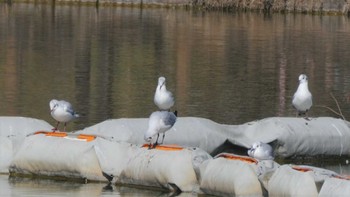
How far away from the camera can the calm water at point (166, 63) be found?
26734 mm

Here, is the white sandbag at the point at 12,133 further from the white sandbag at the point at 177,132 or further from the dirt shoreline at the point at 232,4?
the dirt shoreline at the point at 232,4

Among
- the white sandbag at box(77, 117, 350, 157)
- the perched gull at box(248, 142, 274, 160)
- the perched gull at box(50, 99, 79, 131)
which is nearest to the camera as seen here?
the perched gull at box(248, 142, 274, 160)

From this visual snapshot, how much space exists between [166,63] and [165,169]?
72.0 ft

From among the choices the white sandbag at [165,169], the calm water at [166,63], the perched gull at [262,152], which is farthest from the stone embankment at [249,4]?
the white sandbag at [165,169]

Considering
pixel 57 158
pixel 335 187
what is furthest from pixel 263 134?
pixel 335 187

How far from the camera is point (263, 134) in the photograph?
19.7 metres

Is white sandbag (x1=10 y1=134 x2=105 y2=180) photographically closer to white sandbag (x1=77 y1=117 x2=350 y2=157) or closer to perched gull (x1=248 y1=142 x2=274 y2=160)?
white sandbag (x1=77 y1=117 x2=350 y2=157)

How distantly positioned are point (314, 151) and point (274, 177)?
4380 mm

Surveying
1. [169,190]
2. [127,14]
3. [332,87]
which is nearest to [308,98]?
[169,190]

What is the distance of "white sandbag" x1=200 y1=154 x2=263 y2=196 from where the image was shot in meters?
15.8

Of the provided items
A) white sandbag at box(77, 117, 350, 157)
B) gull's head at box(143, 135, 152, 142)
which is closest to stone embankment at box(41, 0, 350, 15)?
white sandbag at box(77, 117, 350, 157)

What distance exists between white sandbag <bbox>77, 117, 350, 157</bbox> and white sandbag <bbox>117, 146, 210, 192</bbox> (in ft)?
5.93

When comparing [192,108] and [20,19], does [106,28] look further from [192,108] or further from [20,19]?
[192,108]

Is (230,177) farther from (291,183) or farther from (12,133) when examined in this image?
(12,133)
